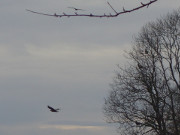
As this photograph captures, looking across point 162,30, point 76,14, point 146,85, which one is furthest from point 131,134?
point 76,14

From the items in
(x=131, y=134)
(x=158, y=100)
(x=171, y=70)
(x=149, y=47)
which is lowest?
(x=131, y=134)

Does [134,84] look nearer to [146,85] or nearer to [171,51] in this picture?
[146,85]

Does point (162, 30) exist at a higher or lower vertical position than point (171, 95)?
higher

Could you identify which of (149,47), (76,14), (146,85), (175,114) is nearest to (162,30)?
(149,47)

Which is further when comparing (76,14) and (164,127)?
(164,127)

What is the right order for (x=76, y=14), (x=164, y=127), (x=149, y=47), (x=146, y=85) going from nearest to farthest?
(x=76, y=14), (x=164, y=127), (x=146, y=85), (x=149, y=47)

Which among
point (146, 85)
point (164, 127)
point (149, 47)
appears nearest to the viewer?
point (164, 127)

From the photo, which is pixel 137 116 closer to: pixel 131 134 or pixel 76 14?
pixel 131 134

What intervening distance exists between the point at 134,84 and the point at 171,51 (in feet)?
11.5

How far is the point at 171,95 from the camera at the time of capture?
2883 cm

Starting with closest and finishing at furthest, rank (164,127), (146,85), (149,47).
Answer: (164,127) → (146,85) → (149,47)

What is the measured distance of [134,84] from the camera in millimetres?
29891

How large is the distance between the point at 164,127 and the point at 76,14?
25527 mm

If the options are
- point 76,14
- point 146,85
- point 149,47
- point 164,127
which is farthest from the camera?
point 149,47
